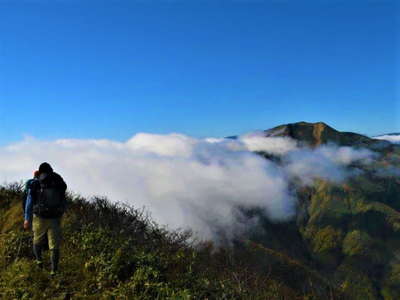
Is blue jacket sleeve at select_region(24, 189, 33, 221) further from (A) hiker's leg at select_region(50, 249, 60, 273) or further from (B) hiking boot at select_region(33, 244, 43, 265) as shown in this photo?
(A) hiker's leg at select_region(50, 249, 60, 273)

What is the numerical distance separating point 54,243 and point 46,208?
3.54 feet

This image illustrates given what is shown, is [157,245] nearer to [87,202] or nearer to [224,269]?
[224,269]

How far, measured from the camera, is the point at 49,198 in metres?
11.0

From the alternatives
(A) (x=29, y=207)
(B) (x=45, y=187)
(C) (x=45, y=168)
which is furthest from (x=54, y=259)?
(C) (x=45, y=168)

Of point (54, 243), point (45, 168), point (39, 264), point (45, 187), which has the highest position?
point (45, 168)

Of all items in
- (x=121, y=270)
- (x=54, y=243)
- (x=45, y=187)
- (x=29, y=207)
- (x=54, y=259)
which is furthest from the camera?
(x=29, y=207)

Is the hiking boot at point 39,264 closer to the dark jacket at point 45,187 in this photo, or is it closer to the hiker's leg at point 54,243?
the hiker's leg at point 54,243

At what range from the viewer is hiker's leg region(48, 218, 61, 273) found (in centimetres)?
1052

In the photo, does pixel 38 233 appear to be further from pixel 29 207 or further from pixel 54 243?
pixel 29 207

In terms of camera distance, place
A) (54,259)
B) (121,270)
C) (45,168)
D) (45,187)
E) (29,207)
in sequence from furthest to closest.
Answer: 1. (29,207)
2. (45,168)
3. (45,187)
4. (54,259)
5. (121,270)

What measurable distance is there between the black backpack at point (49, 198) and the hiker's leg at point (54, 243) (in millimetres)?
274

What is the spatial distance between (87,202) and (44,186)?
→ 632cm

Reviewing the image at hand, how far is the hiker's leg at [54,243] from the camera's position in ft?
34.5

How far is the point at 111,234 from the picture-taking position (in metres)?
12.6
